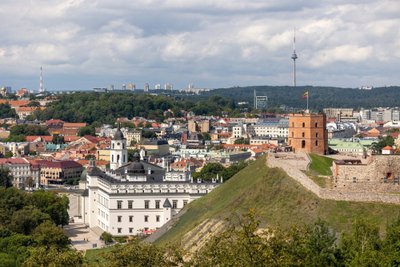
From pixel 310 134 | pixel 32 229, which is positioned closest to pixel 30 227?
pixel 32 229

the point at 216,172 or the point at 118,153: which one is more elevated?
the point at 118,153

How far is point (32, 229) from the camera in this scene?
249 ft

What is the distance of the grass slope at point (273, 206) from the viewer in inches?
1960

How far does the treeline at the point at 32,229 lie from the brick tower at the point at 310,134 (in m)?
19.3

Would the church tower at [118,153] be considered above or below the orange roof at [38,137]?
above

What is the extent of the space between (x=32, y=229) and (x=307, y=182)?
30.1 metres

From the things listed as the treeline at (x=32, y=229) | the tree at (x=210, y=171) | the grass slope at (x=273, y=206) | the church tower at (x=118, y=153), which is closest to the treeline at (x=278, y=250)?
the grass slope at (x=273, y=206)

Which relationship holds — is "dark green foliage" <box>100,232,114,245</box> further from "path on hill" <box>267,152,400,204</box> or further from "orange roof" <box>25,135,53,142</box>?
"orange roof" <box>25,135,53,142</box>

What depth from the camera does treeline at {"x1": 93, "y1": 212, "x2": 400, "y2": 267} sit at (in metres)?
33.3

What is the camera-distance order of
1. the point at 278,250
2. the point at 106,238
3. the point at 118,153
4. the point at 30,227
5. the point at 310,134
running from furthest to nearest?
1. the point at 118,153
2. the point at 106,238
3. the point at 30,227
4. the point at 310,134
5. the point at 278,250

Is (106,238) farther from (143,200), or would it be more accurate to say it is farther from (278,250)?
(278,250)

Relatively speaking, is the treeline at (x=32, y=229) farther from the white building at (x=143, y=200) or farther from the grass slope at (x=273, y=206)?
the grass slope at (x=273, y=206)

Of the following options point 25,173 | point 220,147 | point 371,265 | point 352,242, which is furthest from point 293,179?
point 220,147

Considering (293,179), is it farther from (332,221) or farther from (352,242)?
(352,242)
